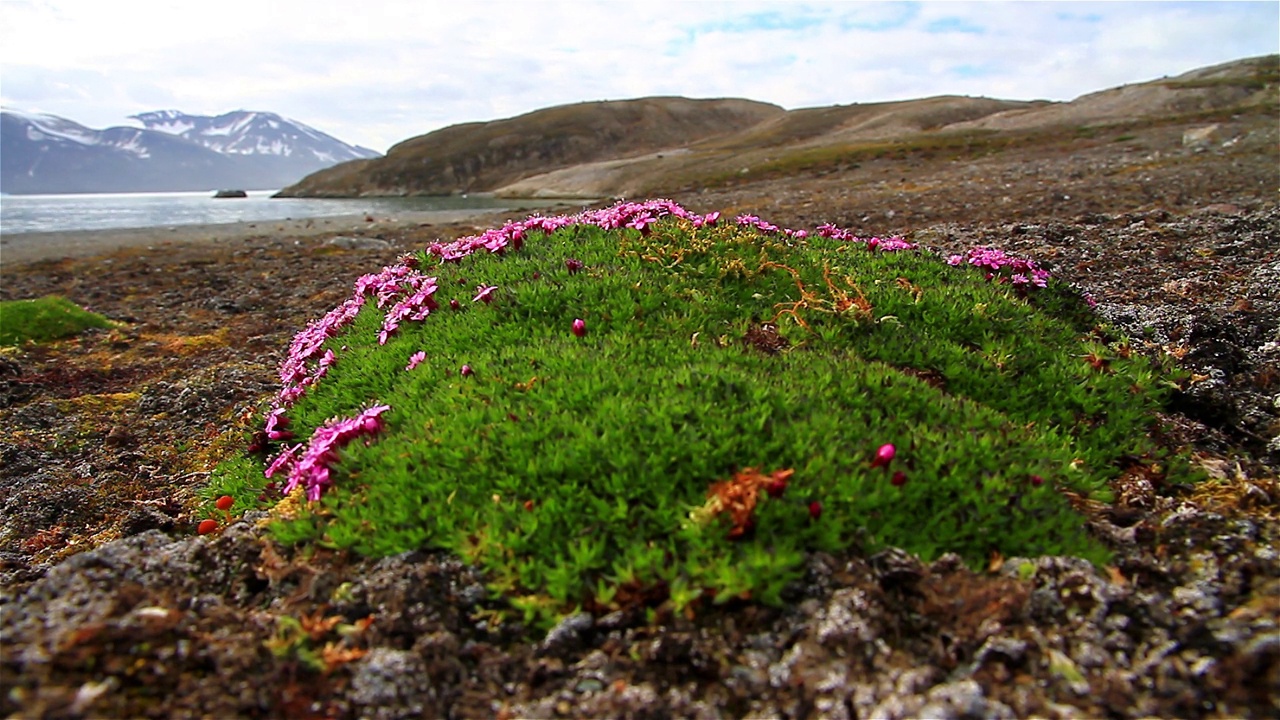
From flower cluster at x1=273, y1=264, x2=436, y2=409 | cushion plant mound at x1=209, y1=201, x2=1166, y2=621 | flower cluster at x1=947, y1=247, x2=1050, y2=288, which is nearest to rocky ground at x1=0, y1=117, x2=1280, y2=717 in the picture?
cushion plant mound at x1=209, y1=201, x2=1166, y2=621

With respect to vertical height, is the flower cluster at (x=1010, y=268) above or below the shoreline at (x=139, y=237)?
below

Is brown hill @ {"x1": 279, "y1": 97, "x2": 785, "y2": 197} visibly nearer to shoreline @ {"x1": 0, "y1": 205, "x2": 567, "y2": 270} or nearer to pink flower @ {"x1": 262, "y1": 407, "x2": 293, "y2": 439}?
shoreline @ {"x1": 0, "y1": 205, "x2": 567, "y2": 270}

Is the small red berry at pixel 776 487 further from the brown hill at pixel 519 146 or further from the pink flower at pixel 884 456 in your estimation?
the brown hill at pixel 519 146

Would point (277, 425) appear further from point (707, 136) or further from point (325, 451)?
point (707, 136)

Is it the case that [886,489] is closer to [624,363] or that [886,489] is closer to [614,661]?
[614,661]

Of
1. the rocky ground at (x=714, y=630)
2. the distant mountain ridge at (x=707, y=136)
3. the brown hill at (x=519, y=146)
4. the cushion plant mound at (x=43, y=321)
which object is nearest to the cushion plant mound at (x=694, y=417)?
the rocky ground at (x=714, y=630)

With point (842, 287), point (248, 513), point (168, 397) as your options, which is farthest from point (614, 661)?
point (168, 397)
